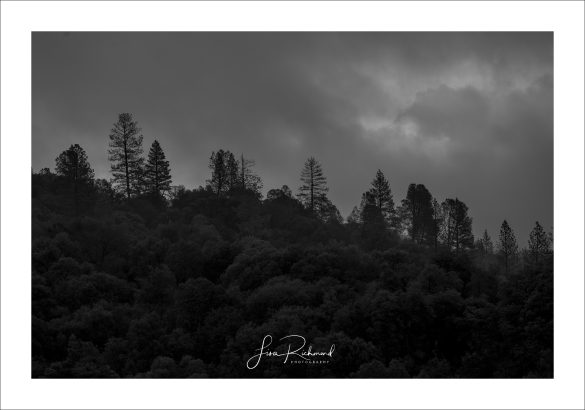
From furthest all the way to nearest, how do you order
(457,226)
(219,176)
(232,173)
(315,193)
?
(219,176)
(232,173)
(315,193)
(457,226)

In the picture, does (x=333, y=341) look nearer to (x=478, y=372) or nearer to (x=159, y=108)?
(x=478, y=372)

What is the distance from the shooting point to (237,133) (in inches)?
1871

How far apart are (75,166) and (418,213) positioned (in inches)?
1207

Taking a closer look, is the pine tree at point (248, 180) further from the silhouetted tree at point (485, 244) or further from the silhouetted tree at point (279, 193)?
the silhouetted tree at point (485, 244)

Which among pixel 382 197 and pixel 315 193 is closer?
pixel 382 197

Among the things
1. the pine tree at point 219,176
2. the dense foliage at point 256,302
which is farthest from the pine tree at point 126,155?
the pine tree at point 219,176

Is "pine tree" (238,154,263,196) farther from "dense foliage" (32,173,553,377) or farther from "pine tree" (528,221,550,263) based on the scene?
"pine tree" (528,221,550,263)

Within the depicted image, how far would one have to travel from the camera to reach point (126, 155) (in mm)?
65500

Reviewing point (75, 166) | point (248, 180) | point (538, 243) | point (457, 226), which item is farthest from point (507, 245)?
point (75, 166)

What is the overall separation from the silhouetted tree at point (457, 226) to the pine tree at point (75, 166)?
103ft

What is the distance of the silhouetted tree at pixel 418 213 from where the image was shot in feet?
172

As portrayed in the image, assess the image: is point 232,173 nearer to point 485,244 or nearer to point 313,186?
point 313,186

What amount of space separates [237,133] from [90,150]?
20.8 m

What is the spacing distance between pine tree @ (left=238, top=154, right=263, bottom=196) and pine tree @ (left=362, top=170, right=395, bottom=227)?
1249 centimetres
